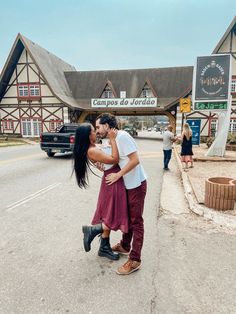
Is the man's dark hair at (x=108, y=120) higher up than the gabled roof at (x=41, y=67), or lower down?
lower down

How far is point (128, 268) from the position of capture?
10.1ft

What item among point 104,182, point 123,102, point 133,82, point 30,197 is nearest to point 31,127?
point 123,102

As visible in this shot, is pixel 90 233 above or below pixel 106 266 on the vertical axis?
above

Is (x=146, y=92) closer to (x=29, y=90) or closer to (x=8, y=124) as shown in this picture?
(x=29, y=90)

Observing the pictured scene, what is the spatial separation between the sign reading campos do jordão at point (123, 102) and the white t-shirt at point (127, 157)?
2731cm

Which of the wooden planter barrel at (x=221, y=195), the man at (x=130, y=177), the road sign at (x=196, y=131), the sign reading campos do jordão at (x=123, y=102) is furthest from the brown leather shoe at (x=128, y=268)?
the sign reading campos do jordão at (x=123, y=102)

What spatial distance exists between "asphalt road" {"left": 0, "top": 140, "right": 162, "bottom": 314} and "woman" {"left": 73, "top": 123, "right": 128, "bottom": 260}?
1.43ft

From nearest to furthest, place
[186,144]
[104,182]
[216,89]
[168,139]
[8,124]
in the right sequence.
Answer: [104,182] < [186,144] < [168,139] < [216,89] < [8,124]

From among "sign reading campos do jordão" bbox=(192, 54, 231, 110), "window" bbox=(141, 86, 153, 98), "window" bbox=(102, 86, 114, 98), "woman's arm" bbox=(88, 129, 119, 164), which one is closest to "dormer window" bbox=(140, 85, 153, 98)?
"window" bbox=(141, 86, 153, 98)

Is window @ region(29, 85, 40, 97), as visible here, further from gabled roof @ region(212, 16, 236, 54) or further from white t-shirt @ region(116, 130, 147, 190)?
white t-shirt @ region(116, 130, 147, 190)

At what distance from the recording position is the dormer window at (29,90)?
3018cm

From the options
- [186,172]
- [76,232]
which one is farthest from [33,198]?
[186,172]

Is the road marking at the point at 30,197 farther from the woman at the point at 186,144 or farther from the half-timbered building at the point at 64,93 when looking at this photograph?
the half-timbered building at the point at 64,93

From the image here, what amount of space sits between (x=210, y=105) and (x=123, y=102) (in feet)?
57.1
